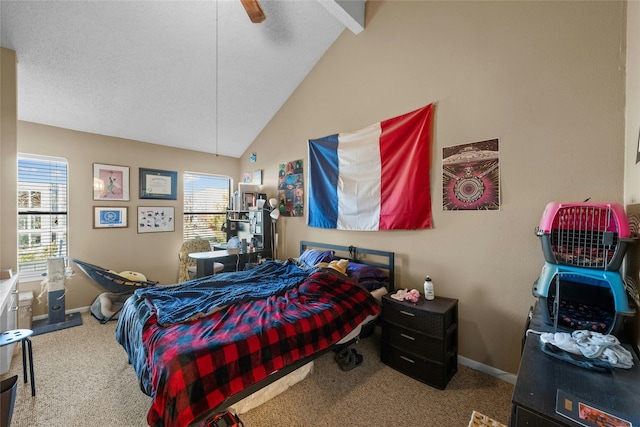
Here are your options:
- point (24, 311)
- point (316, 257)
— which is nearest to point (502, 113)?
point (316, 257)

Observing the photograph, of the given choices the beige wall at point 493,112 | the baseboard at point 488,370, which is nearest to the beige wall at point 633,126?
the beige wall at point 493,112

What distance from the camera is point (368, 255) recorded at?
2.86m

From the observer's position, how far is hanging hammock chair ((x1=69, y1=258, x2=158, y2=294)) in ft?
10.3

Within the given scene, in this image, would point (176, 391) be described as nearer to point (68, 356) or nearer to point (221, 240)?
point (68, 356)

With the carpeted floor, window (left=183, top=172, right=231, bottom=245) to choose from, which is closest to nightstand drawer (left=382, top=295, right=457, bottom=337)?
the carpeted floor

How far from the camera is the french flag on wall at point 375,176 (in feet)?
7.77

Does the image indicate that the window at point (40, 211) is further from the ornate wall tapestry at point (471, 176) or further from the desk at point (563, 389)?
the desk at point (563, 389)

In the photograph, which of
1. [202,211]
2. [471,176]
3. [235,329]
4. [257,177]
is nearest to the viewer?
[235,329]

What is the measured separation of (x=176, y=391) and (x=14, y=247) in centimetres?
246

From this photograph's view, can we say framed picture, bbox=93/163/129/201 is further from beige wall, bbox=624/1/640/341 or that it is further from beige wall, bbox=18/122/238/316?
beige wall, bbox=624/1/640/341

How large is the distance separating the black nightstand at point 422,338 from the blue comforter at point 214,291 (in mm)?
935

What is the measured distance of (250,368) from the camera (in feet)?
4.79

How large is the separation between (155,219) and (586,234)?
15.9 feet

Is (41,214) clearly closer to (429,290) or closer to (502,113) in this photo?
(429,290)
